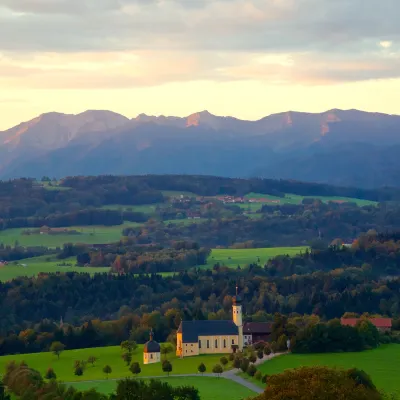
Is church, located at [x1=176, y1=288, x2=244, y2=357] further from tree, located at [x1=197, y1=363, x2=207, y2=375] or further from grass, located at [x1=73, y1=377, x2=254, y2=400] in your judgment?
grass, located at [x1=73, y1=377, x2=254, y2=400]

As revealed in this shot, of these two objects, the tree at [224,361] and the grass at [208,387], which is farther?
the tree at [224,361]

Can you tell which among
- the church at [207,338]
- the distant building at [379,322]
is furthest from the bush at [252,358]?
the distant building at [379,322]

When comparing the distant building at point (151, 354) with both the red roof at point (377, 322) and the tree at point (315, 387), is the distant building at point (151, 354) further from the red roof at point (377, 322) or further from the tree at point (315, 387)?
the tree at point (315, 387)

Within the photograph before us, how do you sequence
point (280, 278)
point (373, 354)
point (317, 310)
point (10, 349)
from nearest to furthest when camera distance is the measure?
point (373, 354) → point (10, 349) → point (317, 310) → point (280, 278)

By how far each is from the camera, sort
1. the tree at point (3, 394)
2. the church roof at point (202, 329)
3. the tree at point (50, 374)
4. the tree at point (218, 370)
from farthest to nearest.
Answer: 1. the church roof at point (202, 329)
2. the tree at point (50, 374)
3. the tree at point (218, 370)
4. the tree at point (3, 394)

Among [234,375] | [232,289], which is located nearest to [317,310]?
[232,289]

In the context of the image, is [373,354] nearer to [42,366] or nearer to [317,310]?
[42,366]

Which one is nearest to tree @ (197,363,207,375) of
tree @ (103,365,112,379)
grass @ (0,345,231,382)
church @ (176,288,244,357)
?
grass @ (0,345,231,382)
